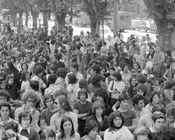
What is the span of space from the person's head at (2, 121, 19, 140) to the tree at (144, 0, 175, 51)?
14.1 meters

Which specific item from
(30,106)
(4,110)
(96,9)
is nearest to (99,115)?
(30,106)

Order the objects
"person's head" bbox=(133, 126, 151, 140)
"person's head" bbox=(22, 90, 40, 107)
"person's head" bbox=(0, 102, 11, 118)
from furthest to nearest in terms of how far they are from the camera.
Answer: "person's head" bbox=(22, 90, 40, 107) < "person's head" bbox=(0, 102, 11, 118) < "person's head" bbox=(133, 126, 151, 140)

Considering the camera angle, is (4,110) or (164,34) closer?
(4,110)

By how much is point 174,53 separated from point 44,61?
A: 4.69 m

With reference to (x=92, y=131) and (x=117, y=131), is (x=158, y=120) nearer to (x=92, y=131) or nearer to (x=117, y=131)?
(x=117, y=131)

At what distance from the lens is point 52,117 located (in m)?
7.32

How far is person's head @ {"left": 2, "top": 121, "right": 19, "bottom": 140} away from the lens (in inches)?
220

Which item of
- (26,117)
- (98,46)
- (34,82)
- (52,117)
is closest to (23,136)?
(26,117)

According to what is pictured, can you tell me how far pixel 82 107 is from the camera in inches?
326

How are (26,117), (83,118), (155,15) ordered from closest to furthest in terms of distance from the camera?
(26,117)
(83,118)
(155,15)

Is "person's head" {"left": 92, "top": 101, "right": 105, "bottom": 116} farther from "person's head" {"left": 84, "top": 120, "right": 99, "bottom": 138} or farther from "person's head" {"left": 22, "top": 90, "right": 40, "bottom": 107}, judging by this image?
"person's head" {"left": 22, "top": 90, "right": 40, "bottom": 107}

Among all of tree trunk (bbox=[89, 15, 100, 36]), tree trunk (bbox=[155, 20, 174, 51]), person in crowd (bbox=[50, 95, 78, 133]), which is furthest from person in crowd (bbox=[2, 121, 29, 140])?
tree trunk (bbox=[89, 15, 100, 36])

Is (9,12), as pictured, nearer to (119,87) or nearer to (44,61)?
(44,61)

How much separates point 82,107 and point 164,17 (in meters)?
→ 12.0
